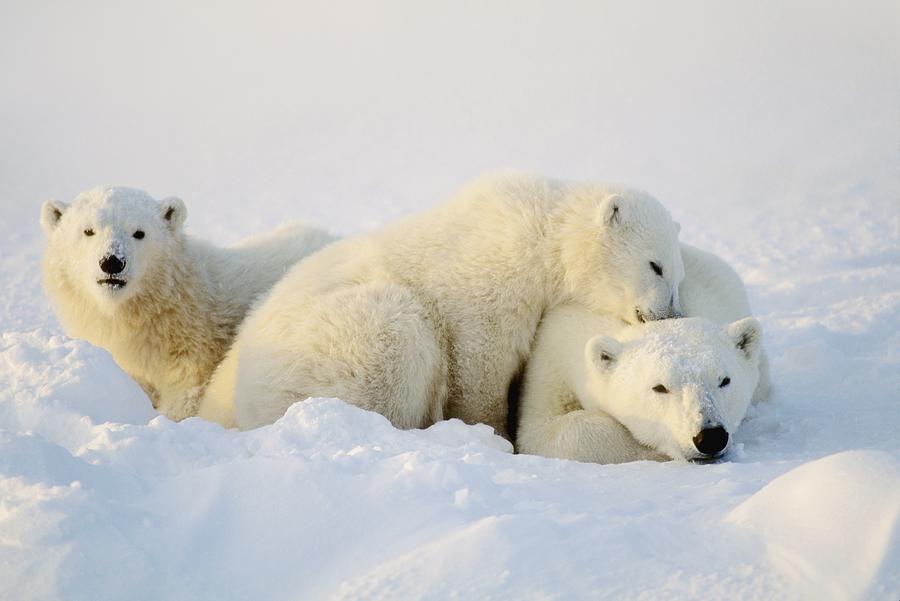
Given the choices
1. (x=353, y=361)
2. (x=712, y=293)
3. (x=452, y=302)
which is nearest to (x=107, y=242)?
(x=353, y=361)

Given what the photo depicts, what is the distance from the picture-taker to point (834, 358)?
7.02 meters

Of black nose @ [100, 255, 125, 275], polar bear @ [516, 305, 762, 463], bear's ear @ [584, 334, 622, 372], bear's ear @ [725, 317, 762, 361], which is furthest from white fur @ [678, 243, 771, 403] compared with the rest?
black nose @ [100, 255, 125, 275]

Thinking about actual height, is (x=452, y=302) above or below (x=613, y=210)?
below

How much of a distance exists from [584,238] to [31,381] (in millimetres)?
3219

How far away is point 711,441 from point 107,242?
13.9 ft

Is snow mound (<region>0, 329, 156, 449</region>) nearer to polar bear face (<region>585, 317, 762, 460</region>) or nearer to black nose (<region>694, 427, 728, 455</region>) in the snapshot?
polar bear face (<region>585, 317, 762, 460</region>)

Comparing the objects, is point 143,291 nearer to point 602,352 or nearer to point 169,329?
point 169,329

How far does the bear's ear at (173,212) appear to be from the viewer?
7.03 metres

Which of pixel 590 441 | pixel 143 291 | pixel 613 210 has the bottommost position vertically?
pixel 590 441

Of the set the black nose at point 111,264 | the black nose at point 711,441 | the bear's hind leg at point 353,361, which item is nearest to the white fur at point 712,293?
the black nose at point 711,441

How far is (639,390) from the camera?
4918 millimetres

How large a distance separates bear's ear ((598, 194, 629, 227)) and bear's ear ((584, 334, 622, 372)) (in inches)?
36.9

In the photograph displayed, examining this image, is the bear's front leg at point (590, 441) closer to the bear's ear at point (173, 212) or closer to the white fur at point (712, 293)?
the white fur at point (712, 293)

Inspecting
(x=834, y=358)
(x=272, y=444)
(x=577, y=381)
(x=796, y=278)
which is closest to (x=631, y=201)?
(x=577, y=381)
